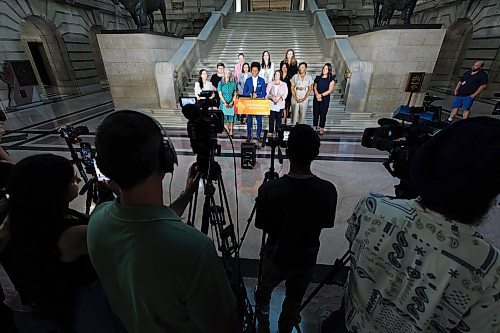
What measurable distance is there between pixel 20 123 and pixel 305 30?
1247 cm

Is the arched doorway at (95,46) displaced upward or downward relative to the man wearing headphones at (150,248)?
upward

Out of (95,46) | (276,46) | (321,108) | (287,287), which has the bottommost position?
(287,287)


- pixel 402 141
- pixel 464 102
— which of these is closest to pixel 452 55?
pixel 464 102

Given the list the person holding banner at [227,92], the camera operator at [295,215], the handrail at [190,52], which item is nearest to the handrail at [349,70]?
the person holding banner at [227,92]

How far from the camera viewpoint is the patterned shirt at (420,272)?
0.70 meters

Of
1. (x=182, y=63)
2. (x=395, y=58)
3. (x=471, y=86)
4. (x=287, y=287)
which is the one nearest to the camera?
(x=287, y=287)

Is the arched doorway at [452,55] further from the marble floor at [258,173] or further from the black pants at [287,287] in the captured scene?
the black pants at [287,287]

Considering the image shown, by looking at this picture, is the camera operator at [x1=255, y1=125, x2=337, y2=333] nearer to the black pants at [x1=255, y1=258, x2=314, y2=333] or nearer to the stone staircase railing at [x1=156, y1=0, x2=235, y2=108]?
the black pants at [x1=255, y1=258, x2=314, y2=333]

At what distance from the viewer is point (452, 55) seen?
14117 mm

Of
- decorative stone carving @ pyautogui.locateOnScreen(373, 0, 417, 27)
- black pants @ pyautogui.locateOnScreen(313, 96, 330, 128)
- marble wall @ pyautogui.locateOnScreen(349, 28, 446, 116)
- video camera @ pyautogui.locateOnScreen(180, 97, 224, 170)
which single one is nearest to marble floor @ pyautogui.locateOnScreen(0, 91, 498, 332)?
video camera @ pyautogui.locateOnScreen(180, 97, 224, 170)

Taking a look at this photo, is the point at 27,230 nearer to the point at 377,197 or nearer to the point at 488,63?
the point at 377,197

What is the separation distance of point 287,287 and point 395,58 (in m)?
7.92

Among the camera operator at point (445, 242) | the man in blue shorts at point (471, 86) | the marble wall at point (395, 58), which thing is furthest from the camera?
the marble wall at point (395, 58)

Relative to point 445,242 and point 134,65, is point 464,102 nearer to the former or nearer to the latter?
point 445,242
